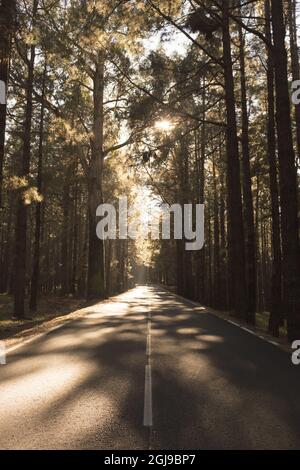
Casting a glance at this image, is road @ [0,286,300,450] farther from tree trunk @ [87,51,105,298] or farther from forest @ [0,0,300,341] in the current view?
tree trunk @ [87,51,105,298]

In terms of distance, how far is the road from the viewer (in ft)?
14.5

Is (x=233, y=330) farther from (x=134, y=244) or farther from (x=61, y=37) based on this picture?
(x=134, y=244)

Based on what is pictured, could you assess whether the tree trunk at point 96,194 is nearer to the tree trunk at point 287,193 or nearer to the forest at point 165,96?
the forest at point 165,96

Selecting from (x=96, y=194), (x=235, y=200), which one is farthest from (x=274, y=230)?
(x=96, y=194)

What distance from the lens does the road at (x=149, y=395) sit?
14.5 ft

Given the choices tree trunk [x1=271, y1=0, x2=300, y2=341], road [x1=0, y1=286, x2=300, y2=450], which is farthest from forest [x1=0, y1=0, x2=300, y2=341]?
road [x1=0, y1=286, x2=300, y2=450]

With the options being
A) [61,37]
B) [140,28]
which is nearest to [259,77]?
[140,28]

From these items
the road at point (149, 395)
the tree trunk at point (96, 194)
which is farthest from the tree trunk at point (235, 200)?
the tree trunk at point (96, 194)

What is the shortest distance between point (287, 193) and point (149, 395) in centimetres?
658

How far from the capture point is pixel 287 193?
1078 centimetres

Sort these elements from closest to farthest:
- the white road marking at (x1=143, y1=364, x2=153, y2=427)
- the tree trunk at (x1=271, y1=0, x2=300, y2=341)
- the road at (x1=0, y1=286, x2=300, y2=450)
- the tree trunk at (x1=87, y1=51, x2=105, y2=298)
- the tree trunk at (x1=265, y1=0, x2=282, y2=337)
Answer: the road at (x1=0, y1=286, x2=300, y2=450)
the white road marking at (x1=143, y1=364, x2=153, y2=427)
the tree trunk at (x1=271, y1=0, x2=300, y2=341)
the tree trunk at (x1=265, y1=0, x2=282, y2=337)
the tree trunk at (x1=87, y1=51, x2=105, y2=298)

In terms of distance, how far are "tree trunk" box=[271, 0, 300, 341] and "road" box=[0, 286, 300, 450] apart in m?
1.28

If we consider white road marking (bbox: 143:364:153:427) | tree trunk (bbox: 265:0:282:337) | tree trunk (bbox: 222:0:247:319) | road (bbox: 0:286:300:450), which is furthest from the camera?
tree trunk (bbox: 222:0:247:319)
